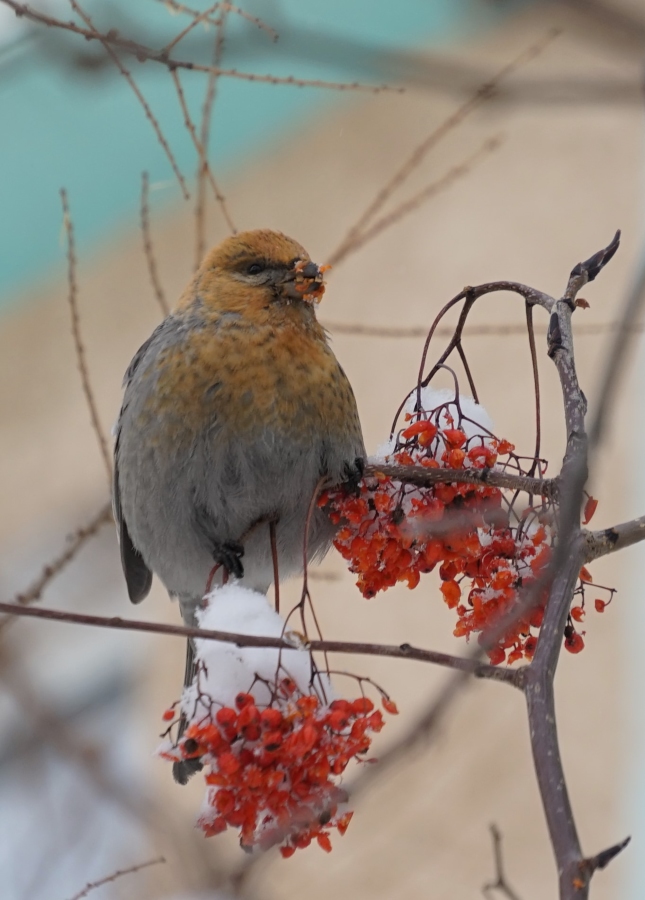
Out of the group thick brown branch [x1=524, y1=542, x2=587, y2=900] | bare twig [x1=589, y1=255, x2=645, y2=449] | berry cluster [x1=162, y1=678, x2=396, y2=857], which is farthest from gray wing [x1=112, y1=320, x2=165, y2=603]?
bare twig [x1=589, y1=255, x2=645, y2=449]

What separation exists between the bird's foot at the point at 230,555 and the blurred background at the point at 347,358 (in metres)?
0.44

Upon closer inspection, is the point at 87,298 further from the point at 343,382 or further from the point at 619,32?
the point at 619,32

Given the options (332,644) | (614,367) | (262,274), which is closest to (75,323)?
(262,274)

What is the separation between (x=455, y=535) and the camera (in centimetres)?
129

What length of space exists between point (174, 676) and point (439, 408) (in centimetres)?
312

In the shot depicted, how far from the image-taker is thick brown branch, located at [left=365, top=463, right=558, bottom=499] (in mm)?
1104

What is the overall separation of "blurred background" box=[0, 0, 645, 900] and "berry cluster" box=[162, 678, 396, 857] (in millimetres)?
1040

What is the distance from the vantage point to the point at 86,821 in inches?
140

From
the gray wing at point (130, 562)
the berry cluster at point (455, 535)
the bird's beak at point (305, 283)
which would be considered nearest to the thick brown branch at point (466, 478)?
the berry cluster at point (455, 535)

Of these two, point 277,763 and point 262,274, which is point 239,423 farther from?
point 277,763

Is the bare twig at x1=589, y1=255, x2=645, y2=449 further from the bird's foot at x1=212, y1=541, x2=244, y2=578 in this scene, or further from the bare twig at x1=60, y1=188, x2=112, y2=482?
the bare twig at x1=60, y1=188, x2=112, y2=482

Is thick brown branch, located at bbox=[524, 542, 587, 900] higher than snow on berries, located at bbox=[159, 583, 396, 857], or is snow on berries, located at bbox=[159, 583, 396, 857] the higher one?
snow on berries, located at bbox=[159, 583, 396, 857]

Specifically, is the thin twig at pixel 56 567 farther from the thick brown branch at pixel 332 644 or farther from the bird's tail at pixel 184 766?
the thick brown branch at pixel 332 644

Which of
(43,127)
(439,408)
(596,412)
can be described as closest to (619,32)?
(596,412)
